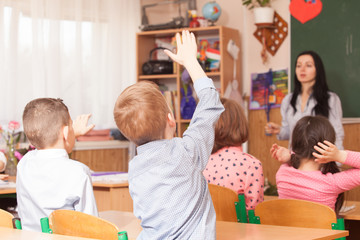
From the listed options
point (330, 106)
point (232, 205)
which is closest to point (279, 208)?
point (232, 205)

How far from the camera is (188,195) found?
64.7 inches

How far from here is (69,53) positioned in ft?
17.3

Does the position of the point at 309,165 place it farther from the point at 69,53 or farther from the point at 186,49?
the point at 69,53

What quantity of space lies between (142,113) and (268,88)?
376 centimetres

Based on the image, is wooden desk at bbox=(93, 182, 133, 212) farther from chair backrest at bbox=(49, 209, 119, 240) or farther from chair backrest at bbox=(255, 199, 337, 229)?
chair backrest at bbox=(49, 209, 119, 240)

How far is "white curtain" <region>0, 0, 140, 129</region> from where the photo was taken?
4.80 meters

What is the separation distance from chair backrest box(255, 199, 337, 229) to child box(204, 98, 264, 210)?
457 millimetres

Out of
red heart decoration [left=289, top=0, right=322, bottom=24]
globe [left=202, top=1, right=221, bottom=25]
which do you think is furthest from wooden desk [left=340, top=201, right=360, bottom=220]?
globe [left=202, top=1, right=221, bottom=25]

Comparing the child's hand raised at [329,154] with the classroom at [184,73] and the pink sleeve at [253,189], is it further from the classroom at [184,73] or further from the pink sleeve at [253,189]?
the pink sleeve at [253,189]

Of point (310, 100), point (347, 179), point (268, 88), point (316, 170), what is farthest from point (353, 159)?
point (268, 88)

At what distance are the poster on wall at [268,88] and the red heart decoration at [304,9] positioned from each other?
28.7 inches

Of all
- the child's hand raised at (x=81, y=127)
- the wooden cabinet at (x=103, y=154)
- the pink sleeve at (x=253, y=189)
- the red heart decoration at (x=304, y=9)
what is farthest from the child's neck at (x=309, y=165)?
the wooden cabinet at (x=103, y=154)

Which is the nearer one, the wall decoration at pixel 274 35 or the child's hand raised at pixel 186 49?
the child's hand raised at pixel 186 49

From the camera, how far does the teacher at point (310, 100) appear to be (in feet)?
13.1
